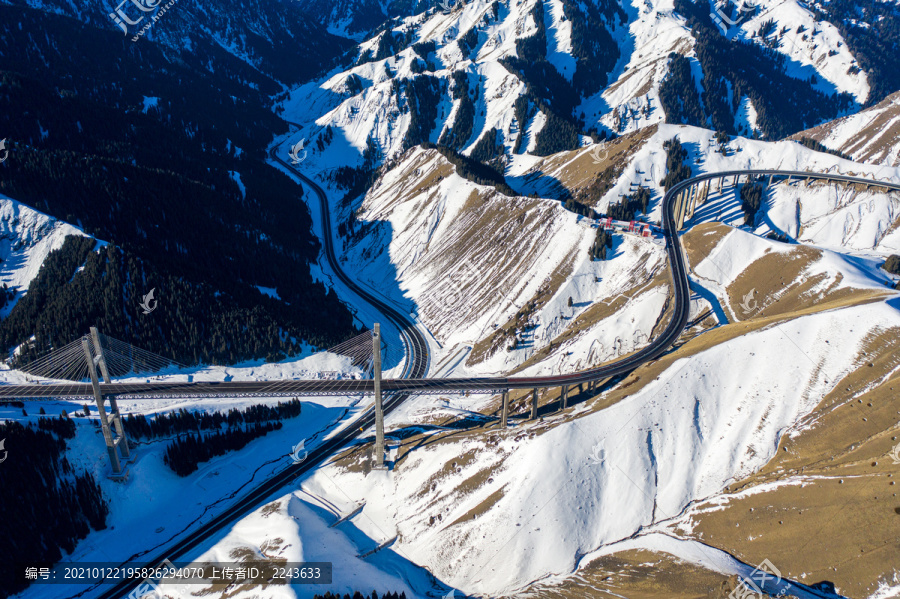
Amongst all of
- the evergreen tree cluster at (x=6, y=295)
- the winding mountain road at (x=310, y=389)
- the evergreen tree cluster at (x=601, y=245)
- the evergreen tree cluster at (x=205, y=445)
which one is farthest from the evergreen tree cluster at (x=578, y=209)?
the evergreen tree cluster at (x=6, y=295)

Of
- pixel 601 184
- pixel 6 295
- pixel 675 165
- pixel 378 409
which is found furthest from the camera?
pixel 601 184

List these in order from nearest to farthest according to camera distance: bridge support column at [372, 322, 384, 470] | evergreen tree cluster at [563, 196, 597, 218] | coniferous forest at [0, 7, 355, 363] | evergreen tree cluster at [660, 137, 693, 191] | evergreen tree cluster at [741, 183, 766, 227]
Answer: bridge support column at [372, 322, 384, 470], coniferous forest at [0, 7, 355, 363], evergreen tree cluster at [563, 196, 597, 218], evergreen tree cluster at [741, 183, 766, 227], evergreen tree cluster at [660, 137, 693, 191]

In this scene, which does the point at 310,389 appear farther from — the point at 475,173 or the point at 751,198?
the point at 751,198

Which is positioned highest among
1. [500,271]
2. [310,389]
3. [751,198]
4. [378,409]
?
[500,271]

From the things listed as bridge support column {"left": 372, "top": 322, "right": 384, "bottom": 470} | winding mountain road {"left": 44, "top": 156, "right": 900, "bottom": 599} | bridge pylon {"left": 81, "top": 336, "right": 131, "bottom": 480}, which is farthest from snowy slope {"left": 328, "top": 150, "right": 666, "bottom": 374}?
bridge pylon {"left": 81, "top": 336, "right": 131, "bottom": 480}

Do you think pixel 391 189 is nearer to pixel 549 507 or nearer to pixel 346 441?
pixel 346 441

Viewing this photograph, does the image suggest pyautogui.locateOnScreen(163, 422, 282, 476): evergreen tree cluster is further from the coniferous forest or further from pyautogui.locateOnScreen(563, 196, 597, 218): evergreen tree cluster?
pyautogui.locateOnScreen(563, 196, 597, 218): evergreen tree cluster

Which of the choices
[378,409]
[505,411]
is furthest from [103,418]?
[505,411]

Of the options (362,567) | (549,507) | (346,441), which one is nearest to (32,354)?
(346,441)
